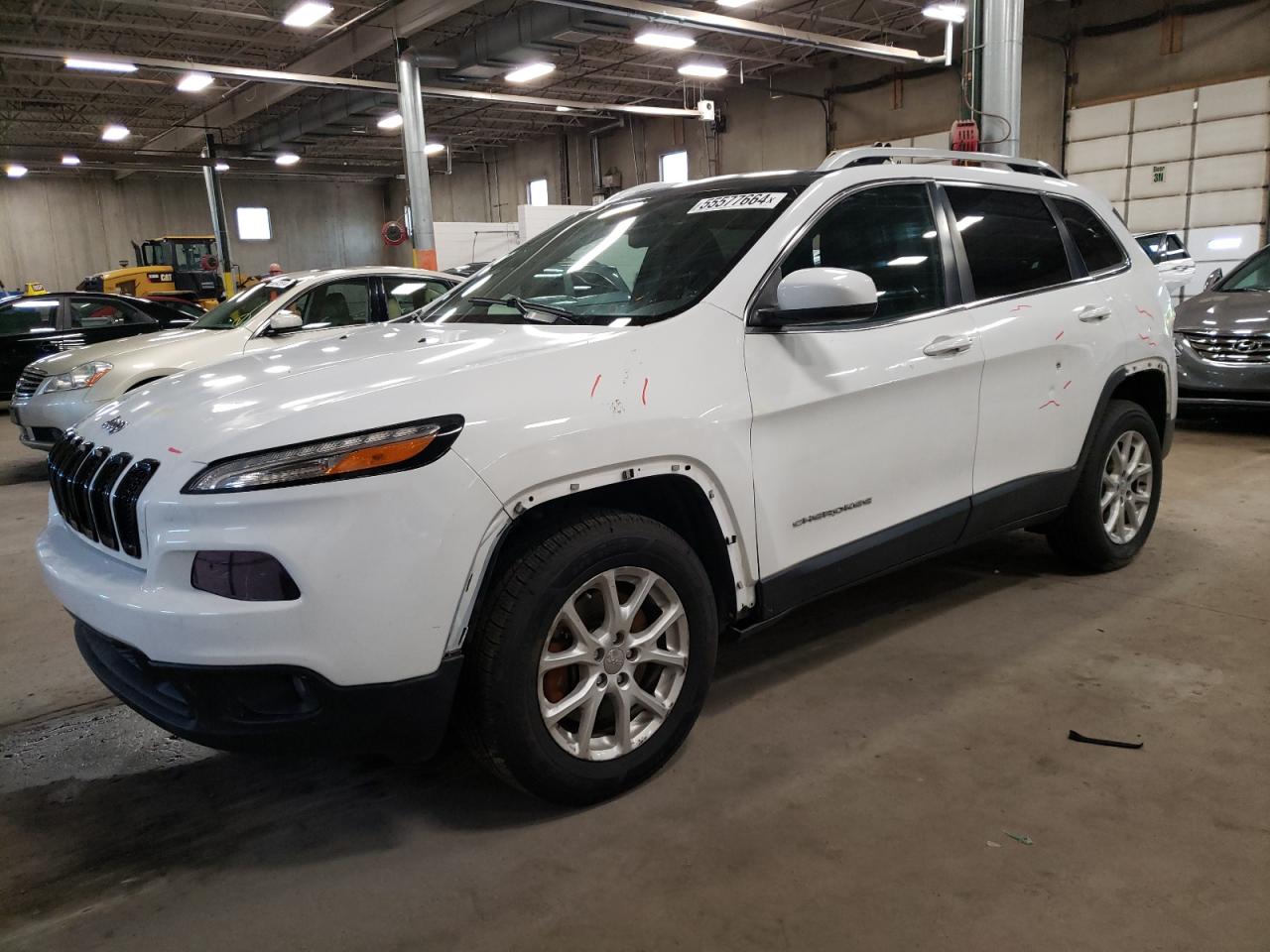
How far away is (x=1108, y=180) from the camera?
15.3 metres

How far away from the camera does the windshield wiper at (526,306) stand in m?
2.68

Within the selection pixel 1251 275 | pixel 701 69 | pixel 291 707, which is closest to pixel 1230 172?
pixel 1251 275

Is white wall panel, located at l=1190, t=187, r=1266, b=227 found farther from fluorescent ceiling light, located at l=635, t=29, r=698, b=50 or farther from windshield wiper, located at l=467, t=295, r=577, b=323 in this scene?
windshield wiper, located at l=467, t=295, r=577, b=323

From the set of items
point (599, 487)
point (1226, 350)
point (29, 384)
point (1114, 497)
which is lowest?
point (1114, 497)

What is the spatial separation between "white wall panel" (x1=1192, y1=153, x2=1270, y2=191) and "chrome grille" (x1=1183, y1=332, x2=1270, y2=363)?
8.83 meters

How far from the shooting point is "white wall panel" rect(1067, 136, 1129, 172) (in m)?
15.1

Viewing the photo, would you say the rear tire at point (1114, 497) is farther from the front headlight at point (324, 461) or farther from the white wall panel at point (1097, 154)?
the white wall panel at point (1097, 154)

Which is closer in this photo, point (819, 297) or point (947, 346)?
point (819, 297)

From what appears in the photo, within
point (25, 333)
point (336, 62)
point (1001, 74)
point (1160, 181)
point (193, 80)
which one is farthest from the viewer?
point (336, 62)

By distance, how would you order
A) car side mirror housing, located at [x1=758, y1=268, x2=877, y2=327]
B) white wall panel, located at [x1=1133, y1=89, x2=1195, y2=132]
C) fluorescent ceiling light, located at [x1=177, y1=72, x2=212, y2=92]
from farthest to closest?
fluorescent ceiling light, located at [x1=177, y1=72, x2=212, y2=92] < white wall panel, located at [x1=1133, y1=89, x2=1195, y2=132] < car side mirror housing, located at [x1=758, y1=268, x2=877, y2=327]

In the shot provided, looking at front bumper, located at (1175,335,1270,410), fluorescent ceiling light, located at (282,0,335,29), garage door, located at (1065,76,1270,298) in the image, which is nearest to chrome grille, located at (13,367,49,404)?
fluorescent ceiling light, located at (282,0,335,29)

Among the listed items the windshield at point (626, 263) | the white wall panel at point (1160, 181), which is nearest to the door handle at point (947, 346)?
the windshield at point (626, 263)

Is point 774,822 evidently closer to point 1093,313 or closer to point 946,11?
point 1093,313

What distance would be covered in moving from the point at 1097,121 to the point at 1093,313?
14.2 metres
